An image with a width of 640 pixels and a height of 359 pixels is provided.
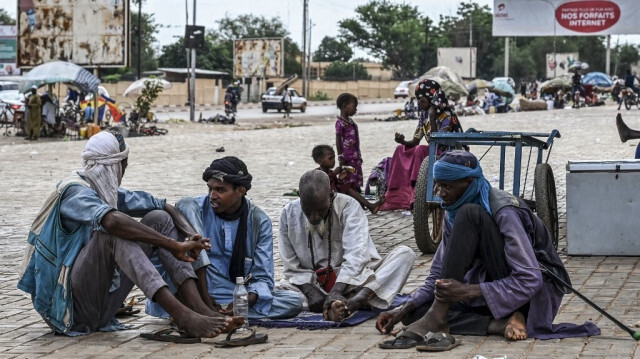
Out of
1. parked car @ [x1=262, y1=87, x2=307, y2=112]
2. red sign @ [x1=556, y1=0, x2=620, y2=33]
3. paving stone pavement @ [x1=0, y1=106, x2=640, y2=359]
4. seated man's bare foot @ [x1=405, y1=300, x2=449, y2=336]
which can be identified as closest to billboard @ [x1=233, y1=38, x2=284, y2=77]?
parked car @ [x1=262, y1=87, x2=307, y2=112]

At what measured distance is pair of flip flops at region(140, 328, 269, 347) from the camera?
5680mm

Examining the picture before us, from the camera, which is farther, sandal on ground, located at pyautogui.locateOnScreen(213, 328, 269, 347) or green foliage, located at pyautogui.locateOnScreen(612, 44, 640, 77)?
green foliage, located at pyautogui.locateOnScreen(612, 44, 640, 77)

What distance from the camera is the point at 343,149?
12.0m

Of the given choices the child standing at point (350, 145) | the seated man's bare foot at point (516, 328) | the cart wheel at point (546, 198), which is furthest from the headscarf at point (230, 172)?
the child standing at point (350, 145)

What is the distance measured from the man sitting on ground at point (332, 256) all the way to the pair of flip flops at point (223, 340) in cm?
60

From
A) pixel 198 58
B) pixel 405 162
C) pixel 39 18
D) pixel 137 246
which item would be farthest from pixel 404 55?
pixel 137 246

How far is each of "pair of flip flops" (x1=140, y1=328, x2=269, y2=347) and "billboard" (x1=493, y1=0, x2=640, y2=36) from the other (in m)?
51.2

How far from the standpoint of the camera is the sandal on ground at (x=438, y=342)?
544 centimetres

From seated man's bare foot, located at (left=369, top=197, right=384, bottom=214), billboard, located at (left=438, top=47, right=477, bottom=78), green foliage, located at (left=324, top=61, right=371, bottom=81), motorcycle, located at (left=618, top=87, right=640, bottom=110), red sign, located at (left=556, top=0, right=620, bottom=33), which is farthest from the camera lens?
green foliage, located at (left=324, top=61, right=371, bottom=81)

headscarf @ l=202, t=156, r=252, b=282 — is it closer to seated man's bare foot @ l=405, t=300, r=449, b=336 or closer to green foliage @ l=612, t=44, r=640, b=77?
seated man's bare foot @ l=405, t=300, r=449, b=336

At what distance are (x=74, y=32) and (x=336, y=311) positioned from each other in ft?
96.8

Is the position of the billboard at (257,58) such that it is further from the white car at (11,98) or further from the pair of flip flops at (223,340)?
the pair of flip flops at (223,340)

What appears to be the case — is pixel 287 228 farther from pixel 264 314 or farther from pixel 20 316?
pixel 20 316

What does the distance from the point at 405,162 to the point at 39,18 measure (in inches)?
979
